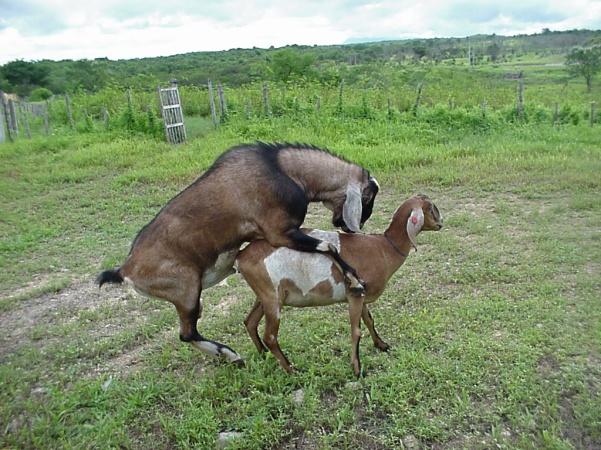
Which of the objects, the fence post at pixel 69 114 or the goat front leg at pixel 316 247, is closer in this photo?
the goat front leg at pixel 316 247

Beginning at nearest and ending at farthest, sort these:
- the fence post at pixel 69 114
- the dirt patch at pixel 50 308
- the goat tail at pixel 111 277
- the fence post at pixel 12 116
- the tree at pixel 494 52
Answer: the goat tail at pixel 111 277 < the dirt patch at pixel 50 308 < the fence post at pixel 69 114 < the fence post at pixel 12 116 < the tree at pixel 494 52

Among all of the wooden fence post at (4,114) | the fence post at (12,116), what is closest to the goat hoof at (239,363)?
the wooden fence post at (4,114)

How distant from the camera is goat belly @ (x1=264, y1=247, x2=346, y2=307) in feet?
11.9

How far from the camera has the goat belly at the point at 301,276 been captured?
3.64m

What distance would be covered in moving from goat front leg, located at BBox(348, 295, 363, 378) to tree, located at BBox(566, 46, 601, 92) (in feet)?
87.5

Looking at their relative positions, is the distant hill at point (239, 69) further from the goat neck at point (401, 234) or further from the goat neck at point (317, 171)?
the goat neck at point (401, 234)

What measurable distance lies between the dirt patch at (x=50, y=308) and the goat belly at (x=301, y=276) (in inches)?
91.4

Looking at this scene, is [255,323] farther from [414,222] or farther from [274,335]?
[414,222]

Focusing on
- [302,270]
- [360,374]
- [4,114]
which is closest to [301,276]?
[302,270]

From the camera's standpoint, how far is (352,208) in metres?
4.04

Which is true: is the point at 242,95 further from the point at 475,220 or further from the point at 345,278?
the point at 345,278

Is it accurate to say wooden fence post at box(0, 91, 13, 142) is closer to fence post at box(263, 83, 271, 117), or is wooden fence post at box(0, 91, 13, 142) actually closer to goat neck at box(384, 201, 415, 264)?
fence post at box(263, 83, 271, 117)

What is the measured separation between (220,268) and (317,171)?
954 millimetres

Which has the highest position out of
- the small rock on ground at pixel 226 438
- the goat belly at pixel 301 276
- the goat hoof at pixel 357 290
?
the goat belly at pixel 301 276
